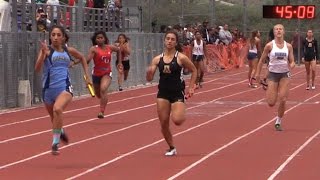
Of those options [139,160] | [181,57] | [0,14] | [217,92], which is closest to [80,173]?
[139,160]

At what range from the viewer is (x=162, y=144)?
15211mm

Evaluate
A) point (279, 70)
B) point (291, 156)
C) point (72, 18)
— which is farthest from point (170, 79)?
point (72, 18)

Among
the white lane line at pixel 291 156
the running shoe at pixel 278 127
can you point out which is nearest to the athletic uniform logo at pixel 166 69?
the white lane line at pixel 291 156

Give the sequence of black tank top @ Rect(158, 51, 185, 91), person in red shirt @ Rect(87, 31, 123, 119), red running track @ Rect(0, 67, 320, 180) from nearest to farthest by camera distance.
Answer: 1. red running track @ Rect(0, 67, 320, 180)
2. black tank top @ Rect(158, 51, 185, 91)
3. person in red shirt @ Rect(87, 31, 123, 119)

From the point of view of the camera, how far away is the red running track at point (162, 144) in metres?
12.0

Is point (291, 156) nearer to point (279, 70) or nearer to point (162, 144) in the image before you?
point (162, 144)

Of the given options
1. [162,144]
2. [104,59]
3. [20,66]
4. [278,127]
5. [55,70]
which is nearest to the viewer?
[55,70]

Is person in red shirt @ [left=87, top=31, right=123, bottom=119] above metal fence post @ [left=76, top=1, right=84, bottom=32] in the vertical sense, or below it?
below

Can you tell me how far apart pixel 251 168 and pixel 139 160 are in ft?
5.61

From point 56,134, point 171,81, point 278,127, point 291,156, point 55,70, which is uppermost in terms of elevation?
point 55,70

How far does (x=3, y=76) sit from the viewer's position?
22.7m

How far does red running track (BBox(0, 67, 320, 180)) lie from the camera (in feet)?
39.3

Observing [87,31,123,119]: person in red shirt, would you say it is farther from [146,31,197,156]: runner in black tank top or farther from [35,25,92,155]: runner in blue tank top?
[146,31,197,156]: runner in black tank top

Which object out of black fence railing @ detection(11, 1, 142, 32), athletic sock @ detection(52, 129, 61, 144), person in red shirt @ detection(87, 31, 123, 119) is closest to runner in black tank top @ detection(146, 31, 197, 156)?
athletic sock @ detection(52, 129, 61, 144)
